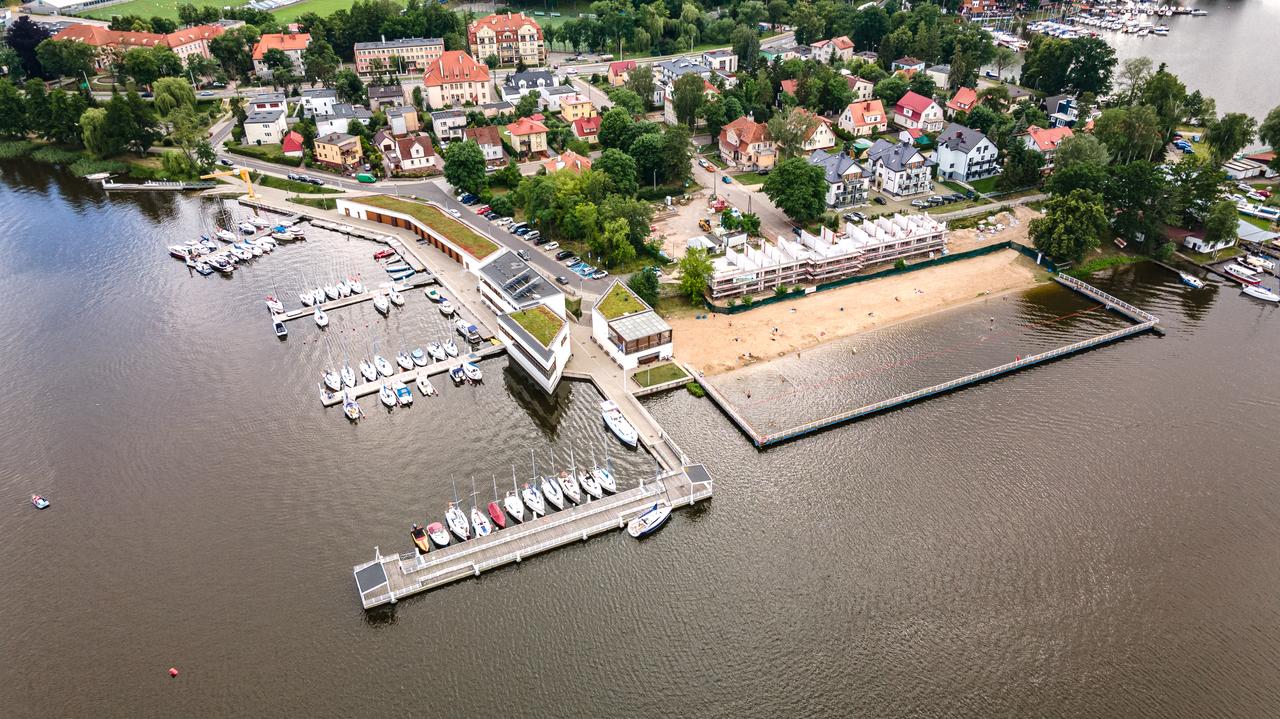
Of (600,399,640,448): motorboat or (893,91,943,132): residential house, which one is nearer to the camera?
(600,399,640,448): motorboat

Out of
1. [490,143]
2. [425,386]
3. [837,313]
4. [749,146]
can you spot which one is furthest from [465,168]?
[837,313]

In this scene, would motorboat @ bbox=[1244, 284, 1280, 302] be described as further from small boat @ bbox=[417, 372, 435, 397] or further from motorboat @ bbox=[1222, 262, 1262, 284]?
small boat @ bbox=[417, 372, 435, 397]

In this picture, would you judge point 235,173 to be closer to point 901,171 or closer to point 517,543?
point 517,543

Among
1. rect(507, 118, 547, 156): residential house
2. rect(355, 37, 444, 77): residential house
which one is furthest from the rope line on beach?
rect(355, 37, 444, 77): residential house

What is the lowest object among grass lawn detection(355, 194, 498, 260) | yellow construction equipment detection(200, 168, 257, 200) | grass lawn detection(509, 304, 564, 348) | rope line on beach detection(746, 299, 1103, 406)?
rope line on beach detection(746, 299, 1103, 406)

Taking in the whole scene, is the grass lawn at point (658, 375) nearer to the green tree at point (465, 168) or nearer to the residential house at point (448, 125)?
the green tree at point (465, 168)
